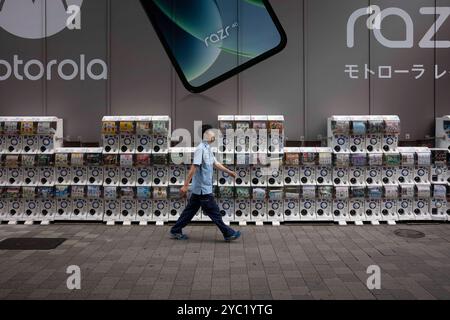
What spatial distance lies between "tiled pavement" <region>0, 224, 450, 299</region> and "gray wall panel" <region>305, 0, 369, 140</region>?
9.83 feet

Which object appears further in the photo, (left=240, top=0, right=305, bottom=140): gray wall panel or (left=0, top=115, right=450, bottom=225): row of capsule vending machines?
(left=240, top=0, right=305, bottom=140): gray wall panel

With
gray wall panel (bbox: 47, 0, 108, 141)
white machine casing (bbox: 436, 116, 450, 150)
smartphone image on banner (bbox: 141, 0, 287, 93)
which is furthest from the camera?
gray wall panel (bbox: 47, 0, 108, 141)

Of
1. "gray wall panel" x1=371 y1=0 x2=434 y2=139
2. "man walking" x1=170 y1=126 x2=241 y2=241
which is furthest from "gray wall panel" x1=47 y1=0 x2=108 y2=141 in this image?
"gray wall panel" x1=371 y1=0 x2=434 y2=139

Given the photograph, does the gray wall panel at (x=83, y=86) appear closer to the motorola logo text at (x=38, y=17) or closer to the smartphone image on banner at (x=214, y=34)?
the motorola logo text at (x=38, y=17)

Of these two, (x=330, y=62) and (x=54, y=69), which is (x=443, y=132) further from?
(x=54, y=69)

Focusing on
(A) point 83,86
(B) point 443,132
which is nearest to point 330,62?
(B) point 443,132

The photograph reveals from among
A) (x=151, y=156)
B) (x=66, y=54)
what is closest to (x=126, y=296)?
(x=151, y=156)

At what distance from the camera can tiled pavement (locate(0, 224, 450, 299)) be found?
7195mm

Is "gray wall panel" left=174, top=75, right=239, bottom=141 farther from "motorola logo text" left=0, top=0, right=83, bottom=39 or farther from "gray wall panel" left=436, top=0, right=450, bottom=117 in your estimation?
"gray wall panel" left=436, top=0, right=450, bottom=117

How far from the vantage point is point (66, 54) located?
12.7m

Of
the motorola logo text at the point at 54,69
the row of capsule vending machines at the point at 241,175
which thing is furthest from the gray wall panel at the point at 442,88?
the motorola logo text at the point at 54,69

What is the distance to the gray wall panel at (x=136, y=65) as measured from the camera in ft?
41.2

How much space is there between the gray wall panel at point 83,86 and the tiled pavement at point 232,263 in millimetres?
2661
